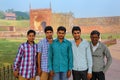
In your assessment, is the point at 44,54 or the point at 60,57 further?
the point at 44,54

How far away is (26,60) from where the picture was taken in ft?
13.7

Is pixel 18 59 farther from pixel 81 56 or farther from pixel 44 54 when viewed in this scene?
pixel 81 56

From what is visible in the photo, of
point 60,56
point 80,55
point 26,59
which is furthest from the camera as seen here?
point 26,59

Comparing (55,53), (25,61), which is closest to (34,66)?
(25,61)

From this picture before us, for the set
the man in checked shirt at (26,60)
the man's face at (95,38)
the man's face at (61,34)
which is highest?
the man's face at (61,34)

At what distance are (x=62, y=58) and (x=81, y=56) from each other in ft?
0.99

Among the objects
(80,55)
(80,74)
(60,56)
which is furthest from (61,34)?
(80,74)

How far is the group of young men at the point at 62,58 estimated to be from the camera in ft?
13.0

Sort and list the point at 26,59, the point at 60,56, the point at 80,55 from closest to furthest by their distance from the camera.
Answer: the point at 60,56 < the point at 80,55 < the point at 26,59

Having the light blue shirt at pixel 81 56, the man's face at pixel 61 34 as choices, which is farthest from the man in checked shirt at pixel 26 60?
the light blue shirt at pixel 81 56

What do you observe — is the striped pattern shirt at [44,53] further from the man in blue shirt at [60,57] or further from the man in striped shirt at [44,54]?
the man in blue shirt at [60,57]

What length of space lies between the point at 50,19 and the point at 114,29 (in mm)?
11464

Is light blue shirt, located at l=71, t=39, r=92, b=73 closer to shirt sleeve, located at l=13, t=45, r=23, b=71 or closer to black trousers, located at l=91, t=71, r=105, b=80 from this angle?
black trousers, located at l=91, t=71, r=105, b=80

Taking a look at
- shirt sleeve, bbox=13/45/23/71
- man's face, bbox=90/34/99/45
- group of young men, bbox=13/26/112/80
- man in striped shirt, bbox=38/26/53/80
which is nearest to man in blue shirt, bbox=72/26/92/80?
group of young men, bbox=13/26/112/80
